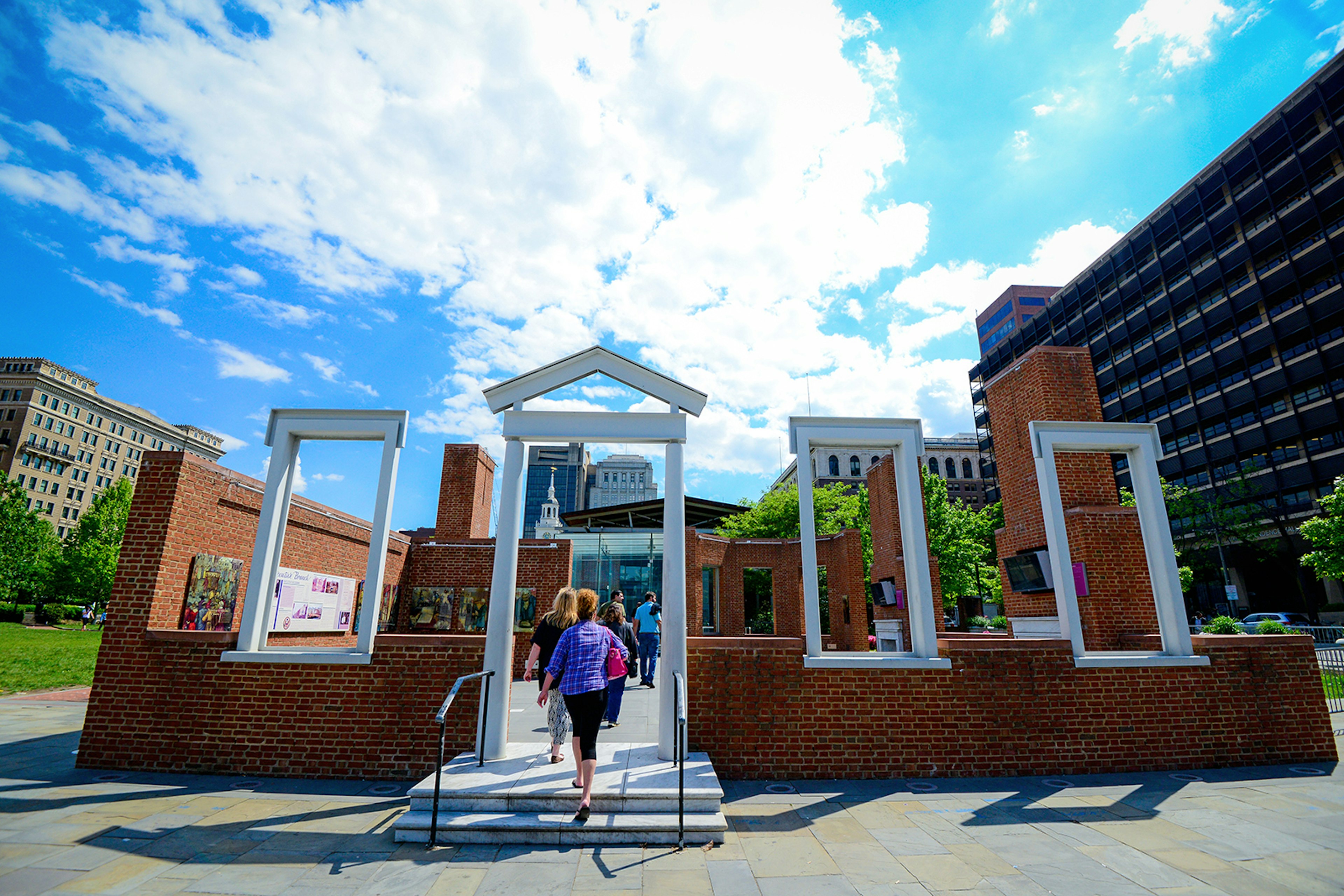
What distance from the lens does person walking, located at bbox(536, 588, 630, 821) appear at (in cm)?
474

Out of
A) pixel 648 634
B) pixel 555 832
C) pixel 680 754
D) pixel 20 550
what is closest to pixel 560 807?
pixel 555 832

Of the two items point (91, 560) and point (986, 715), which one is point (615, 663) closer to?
point (986, 715)

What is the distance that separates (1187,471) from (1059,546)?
44.4 meters

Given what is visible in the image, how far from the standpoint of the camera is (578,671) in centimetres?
484

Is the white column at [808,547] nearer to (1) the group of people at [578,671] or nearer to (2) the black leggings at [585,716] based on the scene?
(1) the group of people at [578,671]

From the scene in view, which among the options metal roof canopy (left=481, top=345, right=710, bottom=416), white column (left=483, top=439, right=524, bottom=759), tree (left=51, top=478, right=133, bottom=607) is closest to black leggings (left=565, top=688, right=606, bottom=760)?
white column (left=483, top=439, right=524, bottom=759)

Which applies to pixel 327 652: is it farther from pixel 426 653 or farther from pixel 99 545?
pixel 99 545

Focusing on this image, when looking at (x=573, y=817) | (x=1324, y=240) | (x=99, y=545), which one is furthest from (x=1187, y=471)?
(x=99, y=545)

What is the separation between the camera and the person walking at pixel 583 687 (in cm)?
474

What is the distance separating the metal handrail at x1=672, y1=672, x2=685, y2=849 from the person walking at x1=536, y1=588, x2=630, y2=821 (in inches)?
25.2

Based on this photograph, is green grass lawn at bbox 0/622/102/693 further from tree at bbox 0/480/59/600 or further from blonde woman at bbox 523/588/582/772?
tree at bbox 0/480/59/600

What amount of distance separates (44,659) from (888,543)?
956 inches

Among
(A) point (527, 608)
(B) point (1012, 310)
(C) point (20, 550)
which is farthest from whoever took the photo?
(B) point (1012, 310)

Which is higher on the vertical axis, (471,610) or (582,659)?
(471,610)
